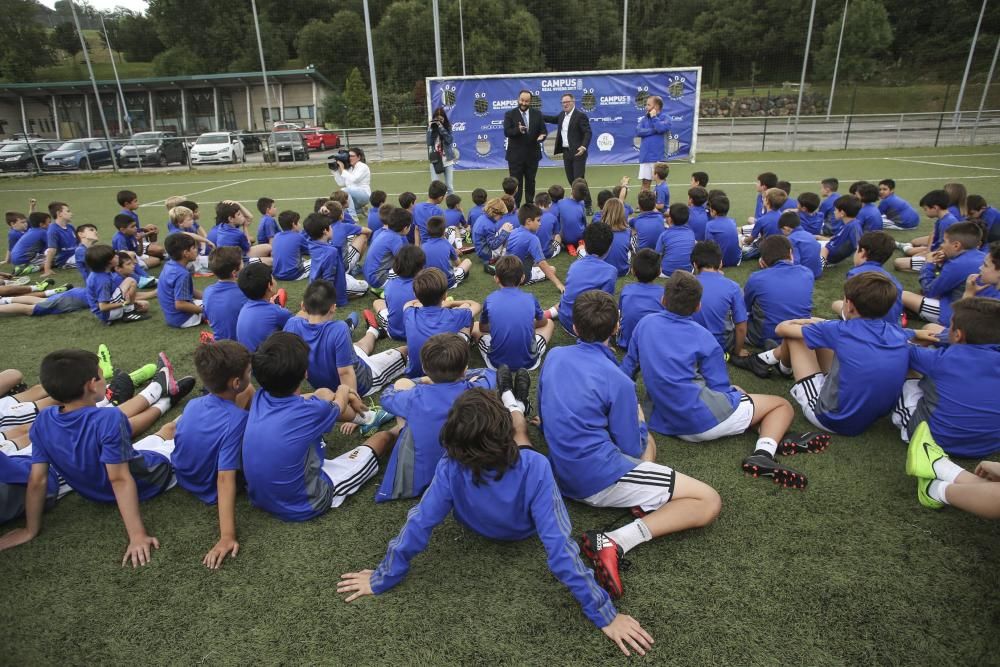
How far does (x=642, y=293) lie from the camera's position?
4.42 metres

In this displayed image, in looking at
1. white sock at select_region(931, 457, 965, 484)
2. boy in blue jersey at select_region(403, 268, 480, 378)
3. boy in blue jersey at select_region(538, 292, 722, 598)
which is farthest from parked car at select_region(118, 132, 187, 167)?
white sock at select_region(931, 457, 965, 484)

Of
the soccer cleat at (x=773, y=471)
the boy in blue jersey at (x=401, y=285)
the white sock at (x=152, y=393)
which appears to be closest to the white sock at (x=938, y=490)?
the soccer cleat at (x=773, y=471)

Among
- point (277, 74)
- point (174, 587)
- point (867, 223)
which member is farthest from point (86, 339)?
point (277, 74)

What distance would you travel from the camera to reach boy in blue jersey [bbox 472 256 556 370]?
4.30 meters

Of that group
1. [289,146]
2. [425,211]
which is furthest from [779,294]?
[289,146]

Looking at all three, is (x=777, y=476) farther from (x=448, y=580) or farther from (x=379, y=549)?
(x=379, y=549)

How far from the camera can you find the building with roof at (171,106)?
35.8 metres

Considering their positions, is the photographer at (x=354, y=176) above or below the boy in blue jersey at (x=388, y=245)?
above

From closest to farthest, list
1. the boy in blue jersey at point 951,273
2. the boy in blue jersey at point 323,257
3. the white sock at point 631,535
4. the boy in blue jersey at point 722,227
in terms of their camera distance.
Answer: the white sock at point 631,535
the boy in blue jersey at point 951,273
the boy in blue jersey at point 323,257
the boy in blue jersey at point 722,227

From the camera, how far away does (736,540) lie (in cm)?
283

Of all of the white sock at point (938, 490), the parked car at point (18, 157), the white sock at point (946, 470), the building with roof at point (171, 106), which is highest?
the building with roof at point (171, 106)

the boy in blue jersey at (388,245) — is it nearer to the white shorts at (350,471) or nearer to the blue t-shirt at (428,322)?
the blue t-shirt at (428,322)

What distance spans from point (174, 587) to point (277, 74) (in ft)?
122

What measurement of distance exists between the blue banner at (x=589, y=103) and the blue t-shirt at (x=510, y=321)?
12.3 meters
